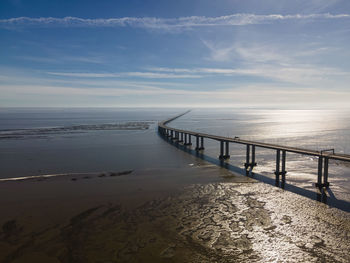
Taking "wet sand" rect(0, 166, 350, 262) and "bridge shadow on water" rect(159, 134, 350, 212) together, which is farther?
"bridge shadow on water" rect(159, 134, 350, 212)

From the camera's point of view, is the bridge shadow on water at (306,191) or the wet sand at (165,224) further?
the bridge shadow on water at (306,191)

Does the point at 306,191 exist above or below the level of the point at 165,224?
above

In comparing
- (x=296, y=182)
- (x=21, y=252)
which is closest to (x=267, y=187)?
(x=296, y=182)

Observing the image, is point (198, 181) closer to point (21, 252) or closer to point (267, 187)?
point (267, 187)

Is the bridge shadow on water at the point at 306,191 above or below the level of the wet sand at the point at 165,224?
above

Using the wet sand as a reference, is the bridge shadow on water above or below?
above

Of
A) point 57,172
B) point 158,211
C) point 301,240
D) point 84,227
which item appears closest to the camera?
point 301,240

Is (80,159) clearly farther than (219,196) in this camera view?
Yes

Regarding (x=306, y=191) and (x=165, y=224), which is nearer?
(x=165, y=224)
